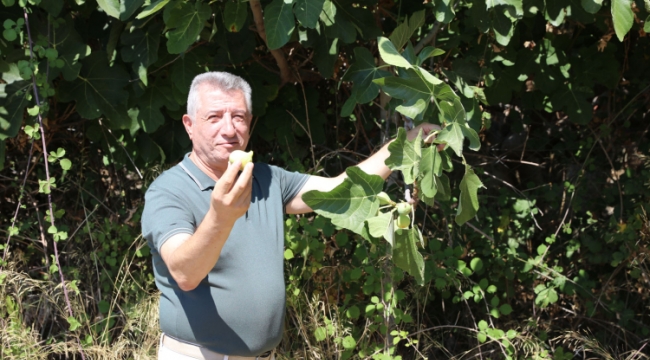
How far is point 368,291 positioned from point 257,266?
1037 mm

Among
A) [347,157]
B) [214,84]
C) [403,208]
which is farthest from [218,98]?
[347,157]

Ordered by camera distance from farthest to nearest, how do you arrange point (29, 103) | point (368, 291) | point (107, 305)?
point (107, 305) → point (29, 103) → point (368, 291)

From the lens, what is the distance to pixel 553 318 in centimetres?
393

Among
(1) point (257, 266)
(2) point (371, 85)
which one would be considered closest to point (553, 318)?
(2) point (371, 85)

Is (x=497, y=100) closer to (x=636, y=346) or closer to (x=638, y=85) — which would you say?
(x=638, y=85)

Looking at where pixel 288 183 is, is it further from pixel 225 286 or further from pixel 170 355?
pixel 170 355

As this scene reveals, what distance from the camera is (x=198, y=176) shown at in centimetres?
230

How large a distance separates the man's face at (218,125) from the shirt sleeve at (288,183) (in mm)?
278

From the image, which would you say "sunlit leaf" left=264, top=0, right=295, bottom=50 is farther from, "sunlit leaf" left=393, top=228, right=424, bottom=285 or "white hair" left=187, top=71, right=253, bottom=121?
"sunlit leaf" left=393, top=228, right=424, bottom=285

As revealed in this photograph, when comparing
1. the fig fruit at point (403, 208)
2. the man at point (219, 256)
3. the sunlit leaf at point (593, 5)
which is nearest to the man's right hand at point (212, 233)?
the man at point (219, 256)

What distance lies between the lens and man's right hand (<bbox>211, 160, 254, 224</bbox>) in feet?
5.69

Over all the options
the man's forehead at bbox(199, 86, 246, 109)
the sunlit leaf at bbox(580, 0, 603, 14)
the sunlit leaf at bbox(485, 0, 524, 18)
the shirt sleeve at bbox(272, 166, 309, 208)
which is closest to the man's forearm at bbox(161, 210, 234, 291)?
the man's forehead at bbox(199, 86, 246, 109)

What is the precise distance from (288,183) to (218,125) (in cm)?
41

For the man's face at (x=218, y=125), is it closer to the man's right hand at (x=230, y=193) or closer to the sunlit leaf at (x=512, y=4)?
the man's right hand at (x=230, y=193)
